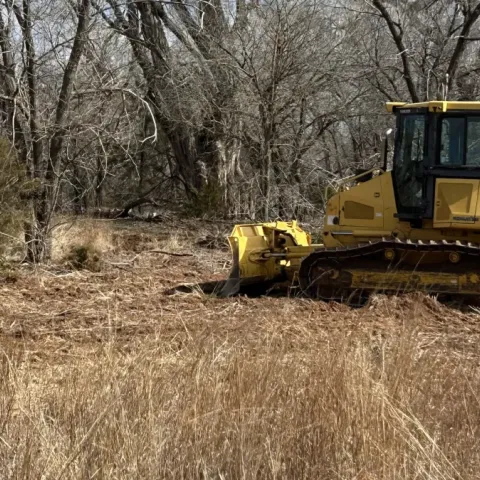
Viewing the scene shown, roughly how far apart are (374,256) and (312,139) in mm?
9275

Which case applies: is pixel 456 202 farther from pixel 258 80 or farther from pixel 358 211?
Answer: pixel 258 80

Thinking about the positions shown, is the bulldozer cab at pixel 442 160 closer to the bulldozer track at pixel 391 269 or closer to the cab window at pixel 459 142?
the cab window at pixel 459 142

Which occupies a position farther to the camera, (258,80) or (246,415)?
(258,80)

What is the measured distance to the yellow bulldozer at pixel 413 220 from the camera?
877cm

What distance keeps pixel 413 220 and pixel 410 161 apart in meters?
0.71

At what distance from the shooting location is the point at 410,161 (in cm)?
909

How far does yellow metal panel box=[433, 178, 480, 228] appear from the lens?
8789 mm

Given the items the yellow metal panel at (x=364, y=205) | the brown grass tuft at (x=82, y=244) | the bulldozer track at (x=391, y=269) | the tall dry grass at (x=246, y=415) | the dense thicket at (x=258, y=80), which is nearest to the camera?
the tall dry grass at (x=246, y=415)

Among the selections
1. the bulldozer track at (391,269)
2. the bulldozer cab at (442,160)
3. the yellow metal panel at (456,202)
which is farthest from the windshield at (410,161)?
the bulldozer track at (391,269)

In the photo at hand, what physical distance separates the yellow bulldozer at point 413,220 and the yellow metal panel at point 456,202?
0.04 ft

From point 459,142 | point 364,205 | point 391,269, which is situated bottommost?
point 391,269

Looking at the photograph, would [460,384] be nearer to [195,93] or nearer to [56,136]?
[56,136]

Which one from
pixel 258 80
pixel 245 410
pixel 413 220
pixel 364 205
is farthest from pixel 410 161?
pixel 258 80

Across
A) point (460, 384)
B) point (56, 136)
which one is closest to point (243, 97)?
point (56, 136)
